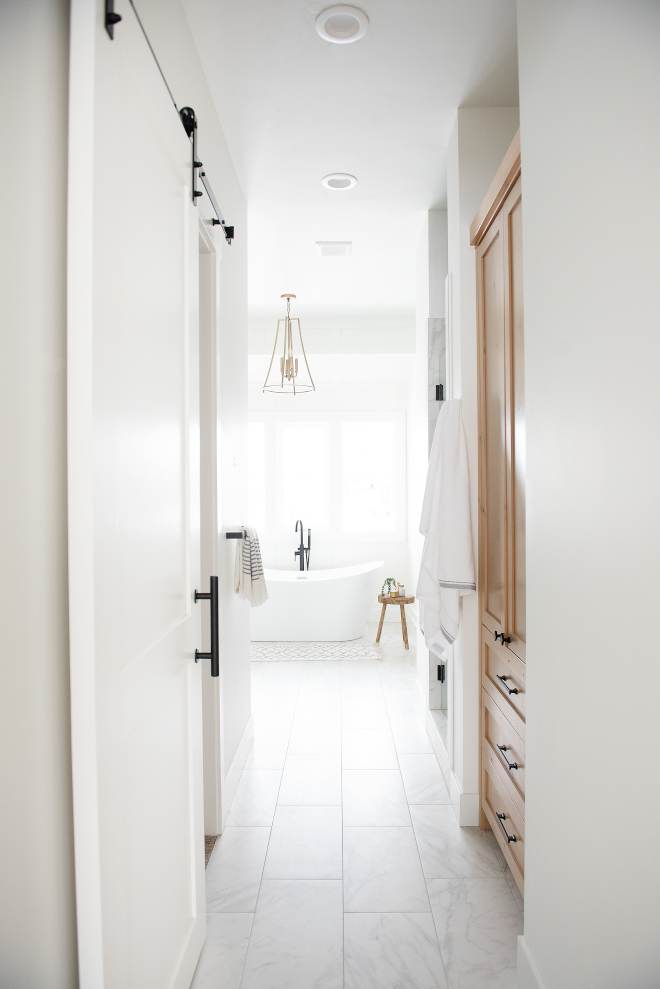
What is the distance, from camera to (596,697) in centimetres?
108

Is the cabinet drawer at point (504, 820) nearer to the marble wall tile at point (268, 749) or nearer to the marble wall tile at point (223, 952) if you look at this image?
the marble wall tile at point (223, 952)

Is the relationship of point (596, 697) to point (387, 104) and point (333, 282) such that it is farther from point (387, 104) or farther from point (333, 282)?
point (333, 282)

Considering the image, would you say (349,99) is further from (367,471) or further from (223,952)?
(367,471)

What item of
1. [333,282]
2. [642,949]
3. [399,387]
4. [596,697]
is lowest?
[642,949]

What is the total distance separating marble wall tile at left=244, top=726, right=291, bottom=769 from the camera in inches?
112

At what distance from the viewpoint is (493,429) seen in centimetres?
216

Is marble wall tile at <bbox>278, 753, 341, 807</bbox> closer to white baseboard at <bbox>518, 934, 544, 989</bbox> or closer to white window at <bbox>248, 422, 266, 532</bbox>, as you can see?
white baseboard at <bbox>518, 934, 544, 989</bbox>

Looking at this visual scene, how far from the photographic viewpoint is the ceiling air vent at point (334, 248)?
144 inches

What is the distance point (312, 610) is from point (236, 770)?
2.44 meters

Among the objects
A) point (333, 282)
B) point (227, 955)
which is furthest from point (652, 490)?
point (333, 282)

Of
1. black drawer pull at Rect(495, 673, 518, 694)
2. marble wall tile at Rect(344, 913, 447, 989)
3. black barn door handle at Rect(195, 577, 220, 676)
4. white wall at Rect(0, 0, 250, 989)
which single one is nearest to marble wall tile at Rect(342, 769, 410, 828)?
marble wall tile at Rect(344, 913, 447, 989)

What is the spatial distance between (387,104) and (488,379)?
3.73 feet

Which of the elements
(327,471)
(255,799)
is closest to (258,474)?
(327,471)

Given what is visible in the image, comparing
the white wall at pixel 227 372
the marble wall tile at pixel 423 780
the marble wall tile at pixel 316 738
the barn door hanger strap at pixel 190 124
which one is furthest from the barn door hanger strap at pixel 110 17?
the marble wall tile at pixel 316 738
